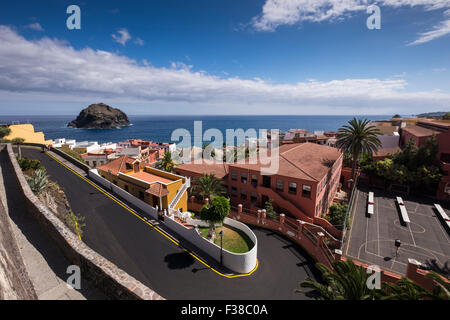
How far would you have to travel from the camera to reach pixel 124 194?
29.2 metres

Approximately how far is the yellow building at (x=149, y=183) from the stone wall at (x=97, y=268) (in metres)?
13.4

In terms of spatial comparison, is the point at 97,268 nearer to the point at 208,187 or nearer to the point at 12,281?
the point at 12,281

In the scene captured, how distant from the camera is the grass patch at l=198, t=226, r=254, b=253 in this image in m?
21.7

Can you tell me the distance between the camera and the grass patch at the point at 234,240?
2170 cm

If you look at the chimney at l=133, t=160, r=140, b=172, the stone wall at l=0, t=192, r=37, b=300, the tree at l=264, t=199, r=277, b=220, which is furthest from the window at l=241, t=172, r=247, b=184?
the stone wall at l=0, t=192, r=37, b=300

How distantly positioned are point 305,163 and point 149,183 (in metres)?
22.8

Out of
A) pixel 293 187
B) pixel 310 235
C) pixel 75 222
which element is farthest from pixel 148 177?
pixel 310 235

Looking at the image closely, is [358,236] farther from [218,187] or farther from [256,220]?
[218,187]

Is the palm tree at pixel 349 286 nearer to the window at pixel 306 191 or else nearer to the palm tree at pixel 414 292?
the palm tree at pixel 414 292

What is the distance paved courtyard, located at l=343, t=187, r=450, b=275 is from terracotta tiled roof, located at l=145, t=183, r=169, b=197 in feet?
71.5

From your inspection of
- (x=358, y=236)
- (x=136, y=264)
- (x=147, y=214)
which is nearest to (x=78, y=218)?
(x=147, y=214)

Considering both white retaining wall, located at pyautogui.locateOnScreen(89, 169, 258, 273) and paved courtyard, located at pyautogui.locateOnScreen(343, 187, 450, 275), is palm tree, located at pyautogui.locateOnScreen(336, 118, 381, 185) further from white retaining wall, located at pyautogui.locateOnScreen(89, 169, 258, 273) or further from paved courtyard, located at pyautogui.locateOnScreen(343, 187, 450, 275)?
white retaining wall, located at pyautogui.locateOnScreen(89, 169, 258, 273)

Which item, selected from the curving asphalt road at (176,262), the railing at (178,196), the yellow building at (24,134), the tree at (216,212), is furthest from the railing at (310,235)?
the yellow building at (24,134)
